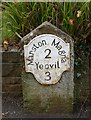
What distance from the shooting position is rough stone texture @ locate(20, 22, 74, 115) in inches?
138

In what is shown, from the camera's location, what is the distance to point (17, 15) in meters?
3.96

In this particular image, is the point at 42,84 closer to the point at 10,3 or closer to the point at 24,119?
the point at 24,119

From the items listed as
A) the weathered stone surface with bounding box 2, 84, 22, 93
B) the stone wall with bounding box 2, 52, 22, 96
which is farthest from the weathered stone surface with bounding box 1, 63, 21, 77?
the weathered stone surface with bounding box 2, 84, 22, 93

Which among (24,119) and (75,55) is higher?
(75,55)

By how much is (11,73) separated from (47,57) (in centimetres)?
61

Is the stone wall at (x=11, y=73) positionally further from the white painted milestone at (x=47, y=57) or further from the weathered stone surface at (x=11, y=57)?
the white painted milestone at (x=47, y=57)

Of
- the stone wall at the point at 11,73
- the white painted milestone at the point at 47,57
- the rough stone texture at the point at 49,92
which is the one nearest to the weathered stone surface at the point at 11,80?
the stone wall at the point at 11,73

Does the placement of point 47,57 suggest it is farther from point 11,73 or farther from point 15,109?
point 15,109

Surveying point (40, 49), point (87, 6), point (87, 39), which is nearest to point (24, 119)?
→ point (40, 49)

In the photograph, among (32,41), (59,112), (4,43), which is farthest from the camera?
(4,43)

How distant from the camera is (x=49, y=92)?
3646mm

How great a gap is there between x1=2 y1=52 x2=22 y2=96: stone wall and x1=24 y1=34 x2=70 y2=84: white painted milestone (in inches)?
14.0

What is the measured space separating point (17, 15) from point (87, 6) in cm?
76

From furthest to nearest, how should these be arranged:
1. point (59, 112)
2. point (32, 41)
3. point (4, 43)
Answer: point (4, 43), point (59, 112), point (32, 41)
